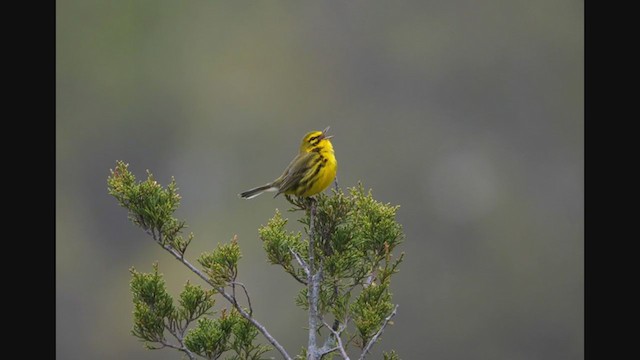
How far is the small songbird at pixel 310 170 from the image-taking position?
24.6ft

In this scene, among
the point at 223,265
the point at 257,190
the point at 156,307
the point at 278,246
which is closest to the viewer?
the point at 223,265

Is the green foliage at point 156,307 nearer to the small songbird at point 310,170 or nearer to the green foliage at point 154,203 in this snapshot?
the green foliage at point 154,203

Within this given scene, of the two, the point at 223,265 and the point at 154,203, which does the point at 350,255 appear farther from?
the point at 154,203

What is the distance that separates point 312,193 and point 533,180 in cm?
4900

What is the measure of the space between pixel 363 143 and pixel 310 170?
42.0m

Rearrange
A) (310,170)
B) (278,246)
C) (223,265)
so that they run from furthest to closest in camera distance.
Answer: (310,170)
(278,246)
(223,265)

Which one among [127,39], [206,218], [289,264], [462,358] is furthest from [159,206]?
[127,39]

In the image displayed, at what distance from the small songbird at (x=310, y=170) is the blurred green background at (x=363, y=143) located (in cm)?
3337

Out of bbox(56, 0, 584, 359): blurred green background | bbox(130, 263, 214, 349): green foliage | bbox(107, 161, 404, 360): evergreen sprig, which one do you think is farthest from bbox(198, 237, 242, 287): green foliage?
bbox(56, 0, 584, 359): blurred green background

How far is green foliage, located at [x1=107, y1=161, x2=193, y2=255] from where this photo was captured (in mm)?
6207

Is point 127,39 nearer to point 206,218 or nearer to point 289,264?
point 206,218

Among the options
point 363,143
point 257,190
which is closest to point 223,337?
point 257,190

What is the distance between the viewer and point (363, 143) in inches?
1949

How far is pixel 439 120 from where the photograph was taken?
54.1 m
